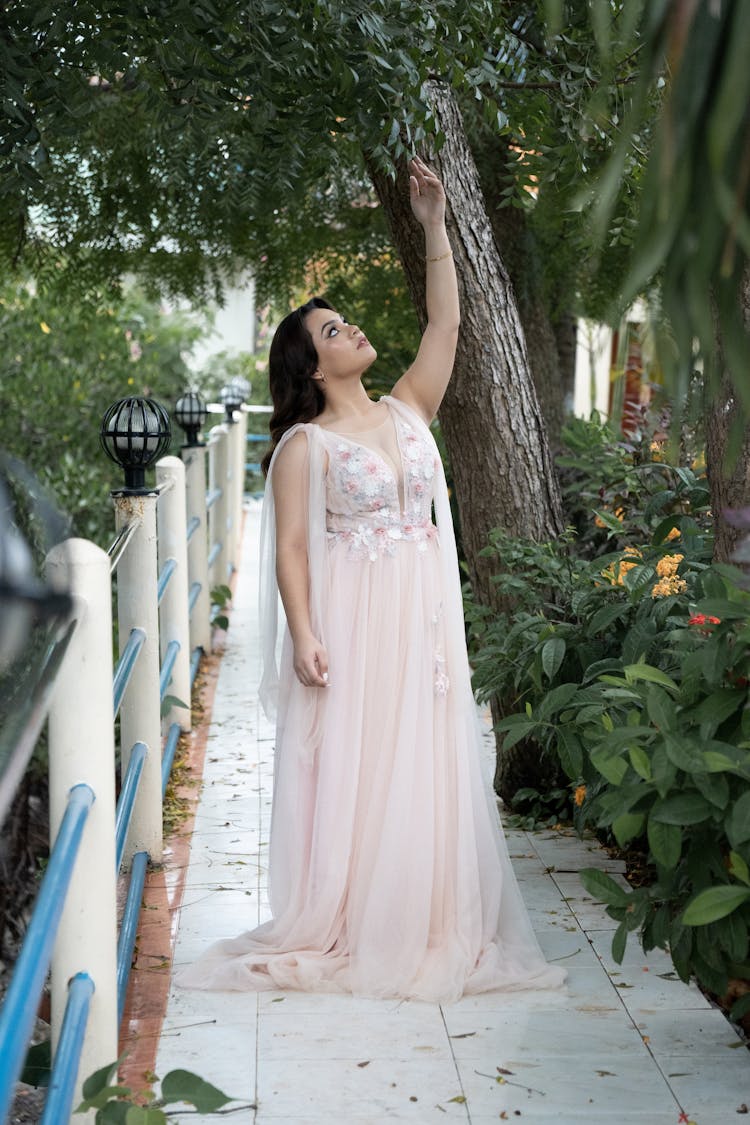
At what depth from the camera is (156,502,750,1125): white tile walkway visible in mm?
2602

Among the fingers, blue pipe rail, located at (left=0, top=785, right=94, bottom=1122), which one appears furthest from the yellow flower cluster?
blue pipe rail, located at (left=0, top=785, right=94, bottom=1122)

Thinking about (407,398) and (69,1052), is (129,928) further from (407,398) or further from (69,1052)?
(407,398)

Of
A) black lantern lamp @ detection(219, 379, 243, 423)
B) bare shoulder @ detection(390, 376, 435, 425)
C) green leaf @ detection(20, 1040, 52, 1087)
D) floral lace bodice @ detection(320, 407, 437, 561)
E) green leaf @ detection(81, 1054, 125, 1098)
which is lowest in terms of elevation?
green leaf @ detection(20, 1040, 52, 1087)

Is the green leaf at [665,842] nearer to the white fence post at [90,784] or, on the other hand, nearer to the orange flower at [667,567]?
the white fence post at [90,784]

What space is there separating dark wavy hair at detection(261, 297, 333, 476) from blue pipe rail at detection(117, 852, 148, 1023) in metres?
1.14

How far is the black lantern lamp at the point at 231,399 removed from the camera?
9.02m

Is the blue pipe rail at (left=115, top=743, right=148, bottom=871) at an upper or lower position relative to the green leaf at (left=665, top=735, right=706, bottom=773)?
lower

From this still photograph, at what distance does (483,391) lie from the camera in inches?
172

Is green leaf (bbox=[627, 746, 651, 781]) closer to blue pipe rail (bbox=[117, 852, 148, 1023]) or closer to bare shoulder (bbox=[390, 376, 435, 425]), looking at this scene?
blue pipe rail (bbox=[117, 852, 148, 1023])

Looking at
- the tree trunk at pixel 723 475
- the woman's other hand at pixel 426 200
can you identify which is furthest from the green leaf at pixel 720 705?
the woman's other hand at pixel 426 200

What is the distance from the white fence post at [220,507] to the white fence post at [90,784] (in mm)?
5676

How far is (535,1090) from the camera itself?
8.75 feet

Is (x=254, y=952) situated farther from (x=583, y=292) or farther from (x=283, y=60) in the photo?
(x=583, y=292)

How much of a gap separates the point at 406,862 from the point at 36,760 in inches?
148
